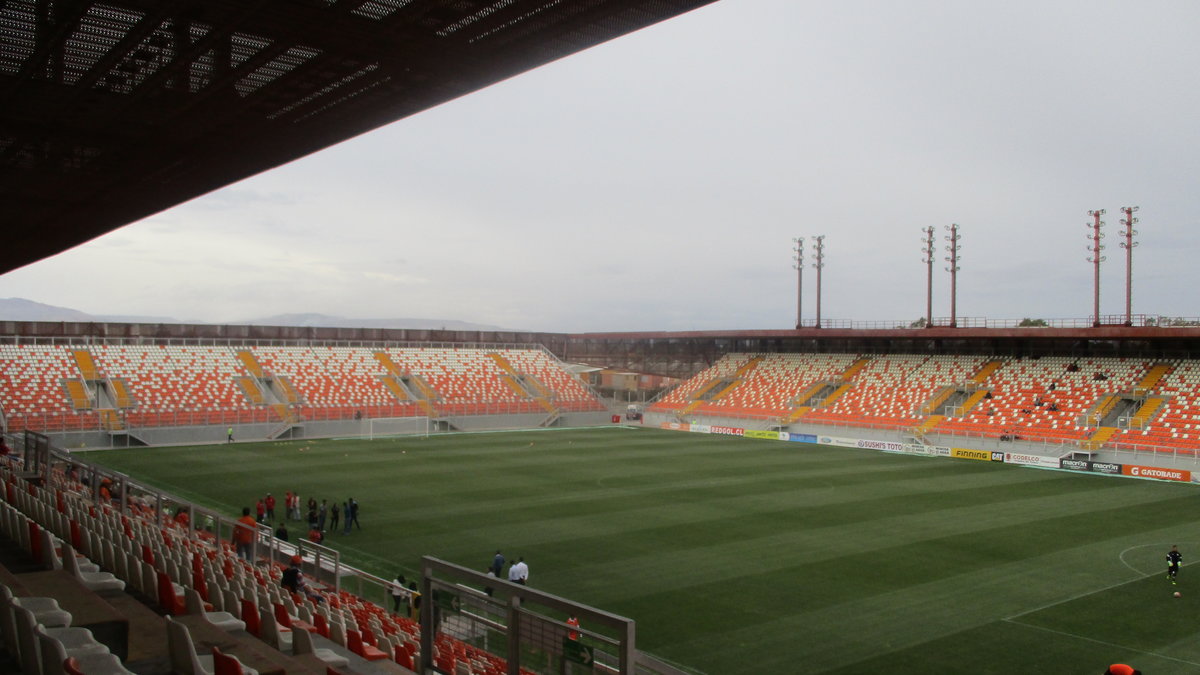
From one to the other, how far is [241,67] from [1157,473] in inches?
1472

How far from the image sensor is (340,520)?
931 inches

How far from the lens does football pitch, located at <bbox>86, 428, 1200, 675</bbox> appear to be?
14453 millimetres

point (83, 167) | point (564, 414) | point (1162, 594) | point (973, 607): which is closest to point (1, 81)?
point (83, 167)

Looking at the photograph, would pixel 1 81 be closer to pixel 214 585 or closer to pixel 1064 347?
pixel 214 585

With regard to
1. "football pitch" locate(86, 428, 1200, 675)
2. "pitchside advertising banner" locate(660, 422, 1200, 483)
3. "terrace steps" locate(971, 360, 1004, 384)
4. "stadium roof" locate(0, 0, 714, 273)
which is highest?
"stadium roof" locate(0, 0, 714, 273)

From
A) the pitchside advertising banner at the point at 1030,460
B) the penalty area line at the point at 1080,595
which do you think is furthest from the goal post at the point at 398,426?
the penalty area line at the point at 1080,595

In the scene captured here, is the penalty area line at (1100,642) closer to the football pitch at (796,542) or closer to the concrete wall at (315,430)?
the football pitch at (796,542)

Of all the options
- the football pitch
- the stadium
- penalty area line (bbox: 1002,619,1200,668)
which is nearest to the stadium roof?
the stadium

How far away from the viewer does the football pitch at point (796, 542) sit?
14453 millimetres

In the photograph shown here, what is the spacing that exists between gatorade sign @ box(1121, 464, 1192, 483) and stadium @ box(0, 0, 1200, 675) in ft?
0.28

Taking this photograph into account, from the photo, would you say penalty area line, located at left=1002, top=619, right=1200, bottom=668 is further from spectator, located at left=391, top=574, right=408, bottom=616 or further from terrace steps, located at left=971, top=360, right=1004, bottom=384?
terrace steps, located at left=971, top=360, right=1004, bottom=384

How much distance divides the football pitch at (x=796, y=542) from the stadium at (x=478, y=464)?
130 mm

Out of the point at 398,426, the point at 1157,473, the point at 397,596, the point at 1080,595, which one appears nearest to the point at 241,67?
the point at 397,596

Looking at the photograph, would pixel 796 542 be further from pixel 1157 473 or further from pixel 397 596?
pixel 1157 473
